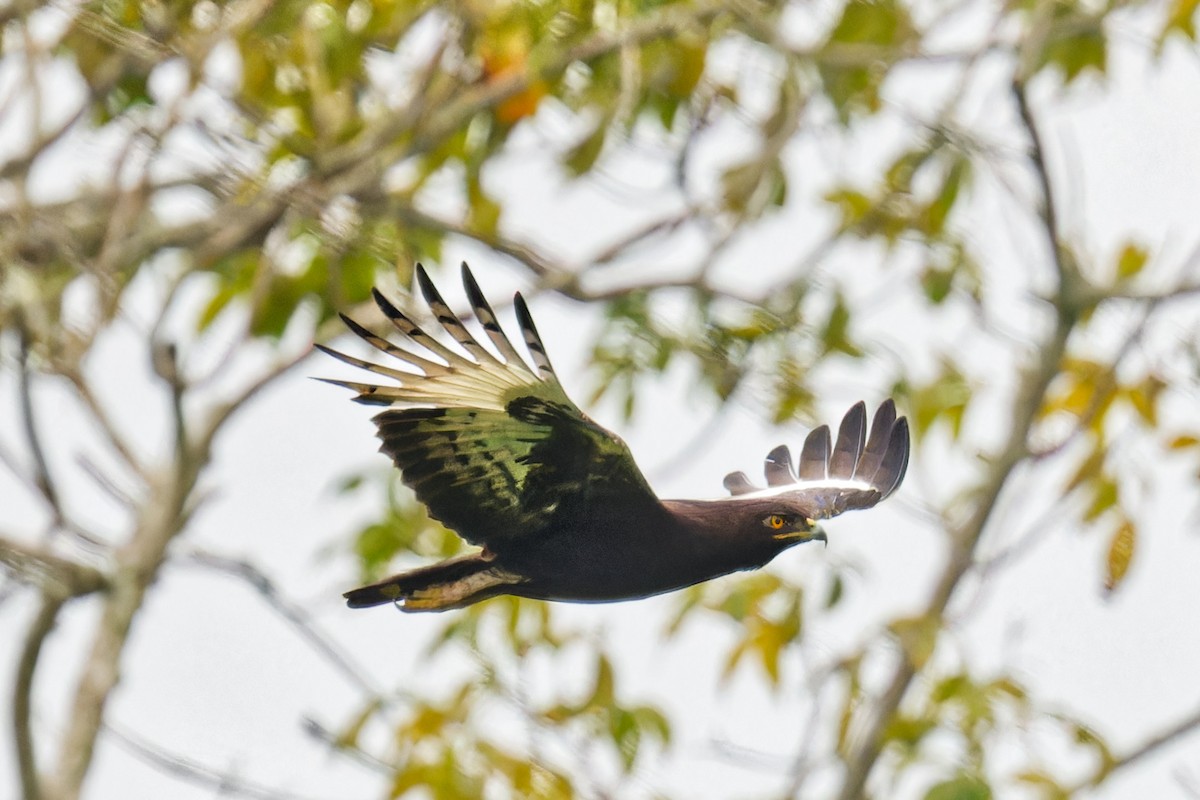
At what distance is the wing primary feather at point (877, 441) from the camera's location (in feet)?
16.8

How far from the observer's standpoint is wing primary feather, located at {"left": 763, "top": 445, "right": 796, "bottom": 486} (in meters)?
5.42

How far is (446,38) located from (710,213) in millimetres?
1142

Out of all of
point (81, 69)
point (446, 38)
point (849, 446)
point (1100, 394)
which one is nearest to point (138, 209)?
point (81, 69)

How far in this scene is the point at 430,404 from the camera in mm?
4031

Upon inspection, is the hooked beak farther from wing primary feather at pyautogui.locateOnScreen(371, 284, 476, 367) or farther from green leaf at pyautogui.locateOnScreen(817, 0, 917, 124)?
green leaf at pyautogui.locateOnScreen(817, 0, 917, 124)

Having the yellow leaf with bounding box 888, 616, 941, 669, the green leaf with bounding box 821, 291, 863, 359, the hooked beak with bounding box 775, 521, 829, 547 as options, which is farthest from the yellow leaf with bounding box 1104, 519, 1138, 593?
the hooked beak with bounding box 775, 521, 829, 547

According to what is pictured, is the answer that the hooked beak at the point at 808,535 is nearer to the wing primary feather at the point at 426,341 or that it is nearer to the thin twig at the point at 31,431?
the wing primary feather at the point at 426,341

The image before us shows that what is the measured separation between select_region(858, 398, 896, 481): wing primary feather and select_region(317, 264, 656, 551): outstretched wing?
4.08 ft

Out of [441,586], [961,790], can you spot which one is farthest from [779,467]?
[441,586]

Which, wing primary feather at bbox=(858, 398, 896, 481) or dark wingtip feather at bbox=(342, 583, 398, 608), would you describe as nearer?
dark wingtip feather at bbox=(342, 583, 398, 608)

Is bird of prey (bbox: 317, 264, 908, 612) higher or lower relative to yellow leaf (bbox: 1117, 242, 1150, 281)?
lower

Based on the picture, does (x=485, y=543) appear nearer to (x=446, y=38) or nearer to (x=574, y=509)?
(x=574, y=509)

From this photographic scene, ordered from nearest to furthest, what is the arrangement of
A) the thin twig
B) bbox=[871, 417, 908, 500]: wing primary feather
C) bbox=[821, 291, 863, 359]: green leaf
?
bbox=[871, 417, 908, 500]: wing primary feather < the thin twig < bbox=[821, 291, 863, 359]: green leaf

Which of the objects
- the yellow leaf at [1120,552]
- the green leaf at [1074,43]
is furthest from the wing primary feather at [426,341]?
the green leaf at [1074,43]
